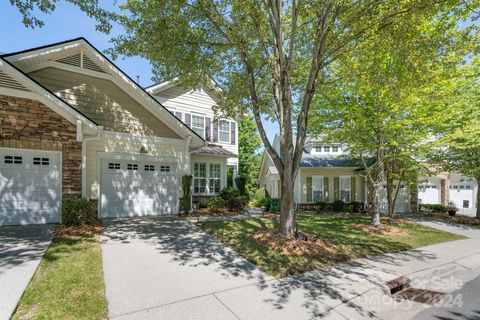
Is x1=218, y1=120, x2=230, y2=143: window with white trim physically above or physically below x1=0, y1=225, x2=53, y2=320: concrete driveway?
above

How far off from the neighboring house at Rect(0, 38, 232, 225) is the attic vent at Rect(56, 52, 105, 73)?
1.4 inches

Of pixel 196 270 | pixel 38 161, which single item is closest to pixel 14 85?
pixel 38 161

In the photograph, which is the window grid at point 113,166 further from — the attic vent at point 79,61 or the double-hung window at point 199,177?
the double-hung window at point 199,177

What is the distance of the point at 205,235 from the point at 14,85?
8.03 meters

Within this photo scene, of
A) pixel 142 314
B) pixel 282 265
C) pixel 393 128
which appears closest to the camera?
pixel 142 314

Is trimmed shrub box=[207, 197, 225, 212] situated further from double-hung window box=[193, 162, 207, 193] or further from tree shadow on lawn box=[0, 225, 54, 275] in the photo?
tree shadow on lawn box=[0, 225, 54, 275]

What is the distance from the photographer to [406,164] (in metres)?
14.8

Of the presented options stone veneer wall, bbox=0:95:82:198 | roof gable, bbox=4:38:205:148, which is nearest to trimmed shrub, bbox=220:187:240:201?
roof gable, bbox=4:38:205:148

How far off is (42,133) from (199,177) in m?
8.62

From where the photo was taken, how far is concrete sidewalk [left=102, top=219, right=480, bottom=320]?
13.3 ft

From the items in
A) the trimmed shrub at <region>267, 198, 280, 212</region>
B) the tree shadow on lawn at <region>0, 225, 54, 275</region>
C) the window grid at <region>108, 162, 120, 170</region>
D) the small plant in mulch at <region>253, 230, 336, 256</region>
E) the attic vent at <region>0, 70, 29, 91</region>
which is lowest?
the trimmed shrub at <region>267, 198, 280, 212</region>

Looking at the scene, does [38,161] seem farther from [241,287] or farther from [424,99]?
[424,99]

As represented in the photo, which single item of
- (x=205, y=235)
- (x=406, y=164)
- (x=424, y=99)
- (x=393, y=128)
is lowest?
(x=205, y=235)

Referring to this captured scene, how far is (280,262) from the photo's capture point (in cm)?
611
